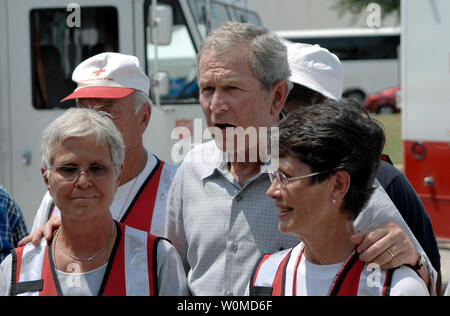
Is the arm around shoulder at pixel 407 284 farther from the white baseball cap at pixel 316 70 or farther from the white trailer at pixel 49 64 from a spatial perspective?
the white trailer at pixel 49 64

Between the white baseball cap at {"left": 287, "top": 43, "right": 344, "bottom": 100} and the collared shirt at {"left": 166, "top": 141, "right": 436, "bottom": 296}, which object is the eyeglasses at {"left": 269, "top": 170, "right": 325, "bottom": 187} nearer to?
the collared shirt at {"left": 166, "top": 141, "right": 436, "bottom": 296}

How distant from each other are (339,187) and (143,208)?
1075 mm

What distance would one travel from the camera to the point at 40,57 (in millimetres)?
6383

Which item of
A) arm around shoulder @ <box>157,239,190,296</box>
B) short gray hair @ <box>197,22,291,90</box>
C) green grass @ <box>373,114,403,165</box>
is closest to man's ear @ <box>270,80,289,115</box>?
short gray hair @ <box>197,22,291,90</box>

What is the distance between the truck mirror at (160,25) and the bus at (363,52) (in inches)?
752

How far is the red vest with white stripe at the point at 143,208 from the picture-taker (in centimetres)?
295

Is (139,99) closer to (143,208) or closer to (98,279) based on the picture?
(143,208)

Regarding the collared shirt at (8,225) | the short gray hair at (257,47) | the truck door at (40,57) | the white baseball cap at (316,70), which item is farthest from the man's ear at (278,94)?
the truck door at (40,57)

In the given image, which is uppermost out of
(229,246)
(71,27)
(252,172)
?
(71,27)

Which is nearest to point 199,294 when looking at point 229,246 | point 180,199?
point 229,246

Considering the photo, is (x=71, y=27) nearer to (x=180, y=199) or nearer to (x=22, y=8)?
(x=22, y=8)

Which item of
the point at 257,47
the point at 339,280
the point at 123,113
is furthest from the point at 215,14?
the point at 339,280

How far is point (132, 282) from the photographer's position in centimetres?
228
